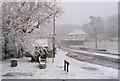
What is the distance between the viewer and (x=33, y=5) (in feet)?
38.6

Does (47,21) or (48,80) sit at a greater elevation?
(47,21)

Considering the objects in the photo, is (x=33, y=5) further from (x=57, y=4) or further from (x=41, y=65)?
(x=41, y=65)

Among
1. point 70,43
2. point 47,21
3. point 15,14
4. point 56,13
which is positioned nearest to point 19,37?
point 15,14

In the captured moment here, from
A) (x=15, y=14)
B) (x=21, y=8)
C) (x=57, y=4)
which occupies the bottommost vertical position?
(x=15, y=14)

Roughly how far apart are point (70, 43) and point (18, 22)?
56551 millimetres

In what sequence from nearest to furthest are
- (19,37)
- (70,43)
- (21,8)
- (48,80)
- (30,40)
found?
(48,80), (19,37), (30,40), (21,8), (70,43)

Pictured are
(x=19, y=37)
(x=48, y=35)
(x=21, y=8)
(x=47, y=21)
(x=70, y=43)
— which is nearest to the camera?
(x=19, y=37)

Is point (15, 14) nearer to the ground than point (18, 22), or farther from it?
farther from it

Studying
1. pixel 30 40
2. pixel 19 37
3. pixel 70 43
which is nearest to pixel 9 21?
pixel 19 37

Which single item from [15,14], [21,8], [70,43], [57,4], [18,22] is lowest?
[70,43]

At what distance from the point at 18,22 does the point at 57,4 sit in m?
6.74

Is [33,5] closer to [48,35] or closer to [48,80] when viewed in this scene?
[48,35]

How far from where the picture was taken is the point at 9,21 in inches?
371

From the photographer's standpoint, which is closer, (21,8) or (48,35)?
(21,8)
